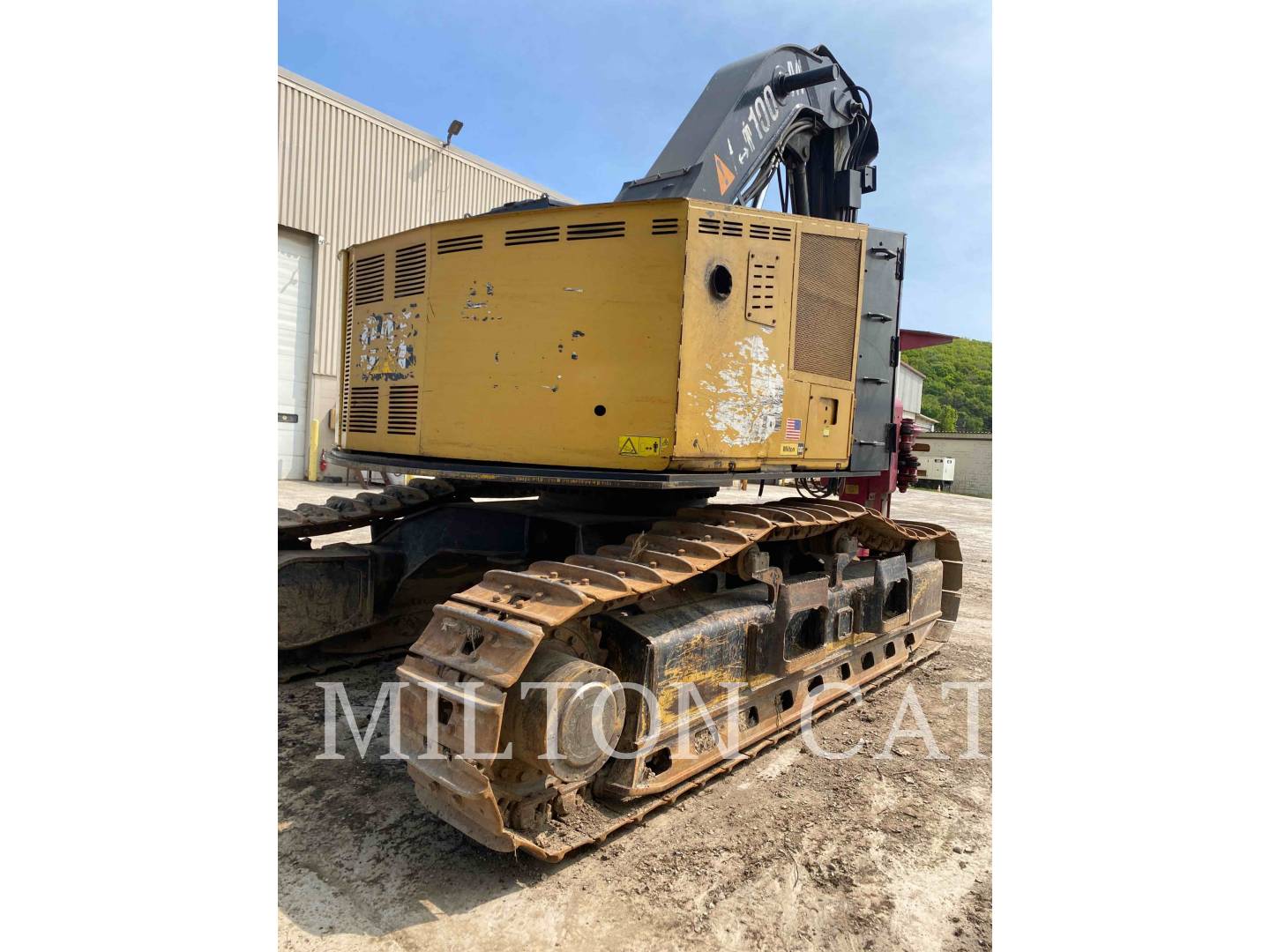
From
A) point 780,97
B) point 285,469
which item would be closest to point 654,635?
point 780,97

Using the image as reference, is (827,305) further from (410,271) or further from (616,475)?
(410,271)

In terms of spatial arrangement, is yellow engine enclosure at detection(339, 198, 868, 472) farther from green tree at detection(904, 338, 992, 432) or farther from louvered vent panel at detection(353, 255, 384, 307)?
green tree at detection(904, 338, 992, 432)

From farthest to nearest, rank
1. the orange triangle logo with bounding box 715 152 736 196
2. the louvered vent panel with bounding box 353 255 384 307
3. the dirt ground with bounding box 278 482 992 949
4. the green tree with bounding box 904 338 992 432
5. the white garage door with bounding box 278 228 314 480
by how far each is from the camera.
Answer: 1. the green tree with bounding box 904 338 992 432
2. the white garage door with bounding box 278 228 314 480
3. the orange triangle logo with bounding box 715 152 736 196
4. the louvered vent panel with bounding box 353 255 384 307
5. the dirt ground with bounding box 278 482 992 949

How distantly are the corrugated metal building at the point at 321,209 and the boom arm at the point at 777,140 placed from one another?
14486 millimetres

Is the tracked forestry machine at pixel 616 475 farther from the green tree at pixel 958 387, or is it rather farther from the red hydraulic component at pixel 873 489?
the green tree at pixel 958 387

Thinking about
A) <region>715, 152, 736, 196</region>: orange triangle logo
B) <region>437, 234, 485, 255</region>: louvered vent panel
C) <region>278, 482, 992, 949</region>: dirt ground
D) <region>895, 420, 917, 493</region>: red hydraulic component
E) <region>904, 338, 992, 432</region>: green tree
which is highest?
<region>904, 338, 992, 432</region>: green tree

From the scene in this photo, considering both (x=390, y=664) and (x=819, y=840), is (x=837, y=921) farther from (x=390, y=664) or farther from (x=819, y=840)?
(x=390, y=664)

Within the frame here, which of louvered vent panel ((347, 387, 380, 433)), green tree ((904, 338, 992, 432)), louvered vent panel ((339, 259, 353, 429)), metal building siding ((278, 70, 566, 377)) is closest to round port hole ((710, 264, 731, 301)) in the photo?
louvered vent panel ((347, 387, 380, 433))

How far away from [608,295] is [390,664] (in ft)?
10.5

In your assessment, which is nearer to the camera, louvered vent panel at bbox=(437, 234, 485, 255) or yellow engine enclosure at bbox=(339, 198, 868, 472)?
yellow engine enclosure at bbox=(339, 198, 868, 472)

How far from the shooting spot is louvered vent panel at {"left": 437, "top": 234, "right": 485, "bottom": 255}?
12.5 ft

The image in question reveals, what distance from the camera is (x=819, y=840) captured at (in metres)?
3.25

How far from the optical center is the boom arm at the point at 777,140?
4750 mm

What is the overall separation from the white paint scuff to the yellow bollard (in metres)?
16.9
